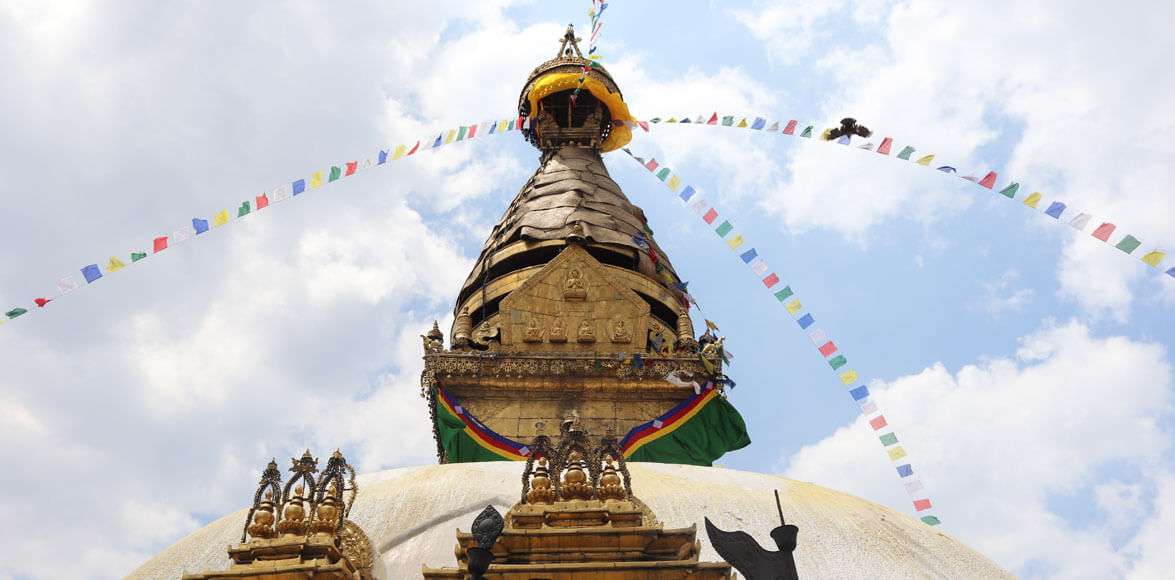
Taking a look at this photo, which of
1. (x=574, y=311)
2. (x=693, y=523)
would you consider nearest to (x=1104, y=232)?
(x=693, y=523)

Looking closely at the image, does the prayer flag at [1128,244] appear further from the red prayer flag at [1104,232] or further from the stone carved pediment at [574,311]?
the stone carved pediment at [574,311]

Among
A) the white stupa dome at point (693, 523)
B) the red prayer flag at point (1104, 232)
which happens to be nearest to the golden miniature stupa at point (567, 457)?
the white stupa dome at point (693, 523)

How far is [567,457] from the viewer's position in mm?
6719

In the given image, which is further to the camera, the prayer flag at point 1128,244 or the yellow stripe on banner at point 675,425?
the yellow stripe on banner at point 675,425

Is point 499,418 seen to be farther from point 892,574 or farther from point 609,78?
point 609,78

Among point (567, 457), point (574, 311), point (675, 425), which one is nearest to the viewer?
point (567, 457)

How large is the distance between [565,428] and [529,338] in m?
8.71

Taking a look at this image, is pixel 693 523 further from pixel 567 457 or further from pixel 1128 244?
pixel 1128 244

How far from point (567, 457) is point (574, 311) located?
920 centimetres

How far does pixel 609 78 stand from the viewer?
23266mm

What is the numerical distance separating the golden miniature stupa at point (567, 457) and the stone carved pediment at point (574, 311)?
33 millimetres

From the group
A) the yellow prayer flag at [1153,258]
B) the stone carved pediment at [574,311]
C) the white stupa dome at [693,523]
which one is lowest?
the white stupa dome at [693,523]

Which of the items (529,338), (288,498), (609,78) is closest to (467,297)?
(529,338)

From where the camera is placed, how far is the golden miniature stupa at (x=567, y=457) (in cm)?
588
